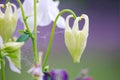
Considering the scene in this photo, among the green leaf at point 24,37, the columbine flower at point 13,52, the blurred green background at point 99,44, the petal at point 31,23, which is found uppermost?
the petal at point 31,23

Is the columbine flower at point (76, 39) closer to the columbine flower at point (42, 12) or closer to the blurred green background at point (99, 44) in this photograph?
the columbine flower at point (42, 12)

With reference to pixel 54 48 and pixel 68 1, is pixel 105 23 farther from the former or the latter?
pixel 54 48

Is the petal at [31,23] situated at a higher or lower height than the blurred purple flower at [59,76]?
higher

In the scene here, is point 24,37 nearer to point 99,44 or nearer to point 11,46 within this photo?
point 11,46

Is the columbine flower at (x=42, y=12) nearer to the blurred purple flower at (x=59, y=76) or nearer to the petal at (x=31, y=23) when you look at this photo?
the petal at (x=31, y=23)

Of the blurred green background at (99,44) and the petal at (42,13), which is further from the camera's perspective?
the blurred green background at (99,44)

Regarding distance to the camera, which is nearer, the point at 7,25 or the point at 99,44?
the point at 7,25

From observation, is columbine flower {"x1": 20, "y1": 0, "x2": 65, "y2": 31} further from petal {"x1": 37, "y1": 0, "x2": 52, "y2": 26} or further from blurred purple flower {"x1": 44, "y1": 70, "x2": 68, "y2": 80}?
blurred purple flower {"x1": 44, "y1": 70, "x2": 68, "y2": 80}

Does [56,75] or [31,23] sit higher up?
[31,23]

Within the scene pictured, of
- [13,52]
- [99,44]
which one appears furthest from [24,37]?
[99,44]

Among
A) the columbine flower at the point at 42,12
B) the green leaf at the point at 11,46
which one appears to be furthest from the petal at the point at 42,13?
the green leaf at the point at 11,46

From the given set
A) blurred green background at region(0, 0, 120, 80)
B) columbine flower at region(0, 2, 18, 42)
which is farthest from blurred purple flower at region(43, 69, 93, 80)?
blurred green background at region(0, 0, 120, 80)

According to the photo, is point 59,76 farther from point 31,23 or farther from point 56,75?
point 31,23

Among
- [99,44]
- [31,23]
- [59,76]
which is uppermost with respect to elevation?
[31,23]
